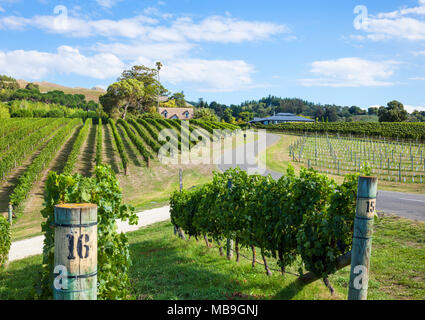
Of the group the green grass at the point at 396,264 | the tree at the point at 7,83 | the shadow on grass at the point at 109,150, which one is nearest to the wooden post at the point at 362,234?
the green grass at the point at 396,264

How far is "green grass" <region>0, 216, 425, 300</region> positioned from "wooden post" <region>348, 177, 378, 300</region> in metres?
1.87

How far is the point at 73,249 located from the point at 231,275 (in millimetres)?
4676

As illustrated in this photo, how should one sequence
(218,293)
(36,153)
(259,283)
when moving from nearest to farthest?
(218,293) → (259,283) → (36,153)

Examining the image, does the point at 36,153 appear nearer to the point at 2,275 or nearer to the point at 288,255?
the point at 2,275

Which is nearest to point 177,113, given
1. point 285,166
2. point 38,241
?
point 285,166

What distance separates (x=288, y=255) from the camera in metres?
5.83

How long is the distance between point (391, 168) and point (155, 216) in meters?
21.2

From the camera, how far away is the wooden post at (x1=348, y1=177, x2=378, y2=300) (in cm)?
350

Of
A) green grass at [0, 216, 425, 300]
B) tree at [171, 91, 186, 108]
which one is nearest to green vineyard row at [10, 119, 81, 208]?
green grass at [0, 216, 425, 300]

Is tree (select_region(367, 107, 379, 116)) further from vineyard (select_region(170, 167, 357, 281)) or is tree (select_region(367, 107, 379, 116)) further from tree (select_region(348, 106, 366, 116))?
vineyard (select_region(170, 167, 357, 281))

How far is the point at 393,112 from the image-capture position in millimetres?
77750

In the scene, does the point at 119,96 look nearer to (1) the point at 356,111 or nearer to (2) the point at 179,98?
(2) the point at 179,98
